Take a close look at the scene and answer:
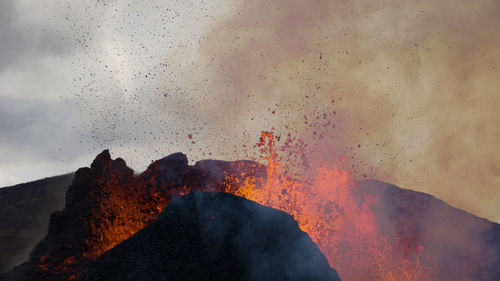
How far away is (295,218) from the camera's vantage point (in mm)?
25469

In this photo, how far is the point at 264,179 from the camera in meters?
28.8

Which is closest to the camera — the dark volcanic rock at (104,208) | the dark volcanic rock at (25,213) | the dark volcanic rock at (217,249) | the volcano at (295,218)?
the dark volcanic rock at (217,249)

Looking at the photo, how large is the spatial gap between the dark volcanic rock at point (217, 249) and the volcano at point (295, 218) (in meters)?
8.28

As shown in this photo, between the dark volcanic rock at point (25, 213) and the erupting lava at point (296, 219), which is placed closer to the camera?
the erupting lava at point (296, 219)

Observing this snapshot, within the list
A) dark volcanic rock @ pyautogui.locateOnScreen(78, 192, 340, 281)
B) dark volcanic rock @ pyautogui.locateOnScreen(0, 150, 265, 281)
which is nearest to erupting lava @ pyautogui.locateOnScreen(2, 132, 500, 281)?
dark volcanic rock @ pyautogui.locateOnScreen(0, 150, 265, 281)

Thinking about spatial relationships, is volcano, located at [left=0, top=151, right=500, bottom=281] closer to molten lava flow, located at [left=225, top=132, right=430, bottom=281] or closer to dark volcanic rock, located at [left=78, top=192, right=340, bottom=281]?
molten lava flow, located at [left=225, top=132, right=430, bottom=281]

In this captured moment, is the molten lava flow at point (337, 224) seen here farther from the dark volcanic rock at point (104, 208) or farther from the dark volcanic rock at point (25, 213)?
the dark volcanic rock at point (25, 213)

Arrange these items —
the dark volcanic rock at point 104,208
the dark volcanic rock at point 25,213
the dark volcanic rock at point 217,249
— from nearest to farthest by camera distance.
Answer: the dark volcanic rock at point 217,249, the dark volcanic rock at point 104,208, the dark volcanic rock at point 25,213

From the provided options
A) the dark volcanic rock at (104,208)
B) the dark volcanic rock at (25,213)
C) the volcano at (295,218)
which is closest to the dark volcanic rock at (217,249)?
the volcano at (295,218)

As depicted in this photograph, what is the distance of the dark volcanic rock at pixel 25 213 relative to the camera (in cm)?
3991

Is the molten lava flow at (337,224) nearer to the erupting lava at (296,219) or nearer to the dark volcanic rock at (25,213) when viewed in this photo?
the erupting lava at (296,219)

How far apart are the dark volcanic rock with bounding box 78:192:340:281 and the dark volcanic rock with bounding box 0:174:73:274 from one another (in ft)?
103

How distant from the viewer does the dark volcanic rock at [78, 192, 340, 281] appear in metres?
10.2

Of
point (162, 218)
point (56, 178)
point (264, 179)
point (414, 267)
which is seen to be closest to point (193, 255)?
point (162, 218)
